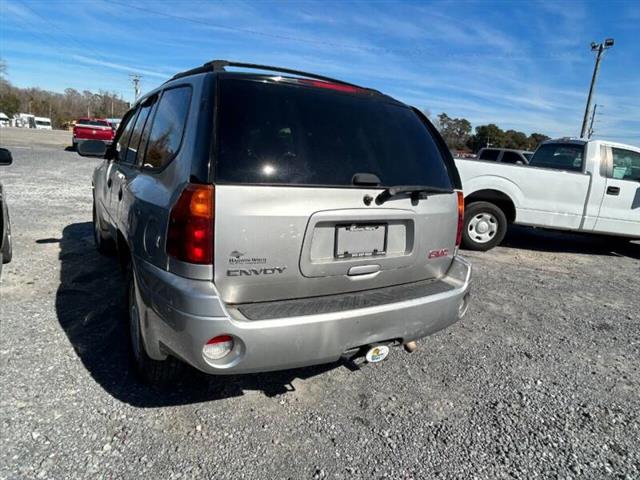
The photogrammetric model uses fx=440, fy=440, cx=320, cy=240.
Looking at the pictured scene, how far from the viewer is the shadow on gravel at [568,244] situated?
7693 millimetres

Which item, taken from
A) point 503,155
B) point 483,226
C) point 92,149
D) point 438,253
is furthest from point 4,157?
point 503,155

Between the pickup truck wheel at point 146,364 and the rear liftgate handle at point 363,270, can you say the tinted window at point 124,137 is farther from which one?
the rear liftgate handle at point 363,270

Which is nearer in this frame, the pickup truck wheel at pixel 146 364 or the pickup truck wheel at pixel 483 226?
the pickup truck wheel at pixel 146 364

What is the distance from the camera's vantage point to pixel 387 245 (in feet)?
8.06

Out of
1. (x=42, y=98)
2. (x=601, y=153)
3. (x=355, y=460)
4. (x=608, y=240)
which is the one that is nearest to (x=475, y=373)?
(x=355, y=460)

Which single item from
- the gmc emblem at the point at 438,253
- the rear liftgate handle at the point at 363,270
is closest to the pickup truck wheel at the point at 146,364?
the rear liftgate handle at the point at 363,270

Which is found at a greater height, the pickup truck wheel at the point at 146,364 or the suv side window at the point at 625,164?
the suv side window at the point at 625,164

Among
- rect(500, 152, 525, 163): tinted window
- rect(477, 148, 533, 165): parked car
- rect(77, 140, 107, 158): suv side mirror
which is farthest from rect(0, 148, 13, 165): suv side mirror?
rect(500, 152, 525, 163): tinted window

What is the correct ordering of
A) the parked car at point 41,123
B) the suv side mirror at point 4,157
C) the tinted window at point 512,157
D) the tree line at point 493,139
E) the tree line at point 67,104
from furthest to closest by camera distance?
1. the tree line at point 67,104
2. the parked car at point 41,123
3. the tree line at point 493,139
4. the tinted window at point 512,157
5. the suv side mirror at point 4,157

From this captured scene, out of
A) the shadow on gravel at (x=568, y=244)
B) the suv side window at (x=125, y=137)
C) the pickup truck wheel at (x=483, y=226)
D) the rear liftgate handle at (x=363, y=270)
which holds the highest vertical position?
the suv side window at (x=125, y=137)

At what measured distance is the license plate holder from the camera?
2.28 metres

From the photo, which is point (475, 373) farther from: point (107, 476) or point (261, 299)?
point (107, 476)

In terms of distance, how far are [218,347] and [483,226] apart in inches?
222

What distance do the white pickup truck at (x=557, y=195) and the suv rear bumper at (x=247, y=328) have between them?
186 inches
